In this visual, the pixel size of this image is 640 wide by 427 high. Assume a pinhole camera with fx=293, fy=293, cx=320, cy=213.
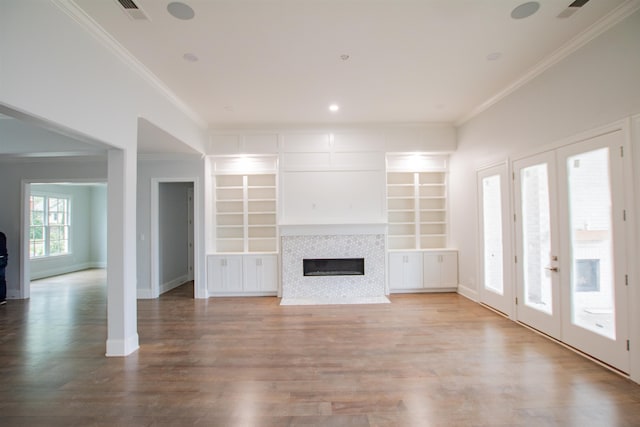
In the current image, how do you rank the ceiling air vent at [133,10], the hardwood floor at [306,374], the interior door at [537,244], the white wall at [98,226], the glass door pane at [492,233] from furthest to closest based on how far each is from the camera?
the white wall at [98,226], the glass door pane at [492,233], the interior door at [537,244], the ceiling air vent at [133,10], the hardwood floor at [306,374]

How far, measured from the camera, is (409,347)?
3.28m

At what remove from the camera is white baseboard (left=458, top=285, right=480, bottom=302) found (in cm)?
502

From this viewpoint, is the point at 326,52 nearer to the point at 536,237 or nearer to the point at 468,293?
the point at 536,237

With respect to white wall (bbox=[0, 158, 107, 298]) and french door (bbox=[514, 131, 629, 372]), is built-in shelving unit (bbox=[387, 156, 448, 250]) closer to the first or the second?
french door (bbox=[514, 131, 629, 372])

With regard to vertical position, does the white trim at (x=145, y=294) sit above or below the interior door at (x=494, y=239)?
below

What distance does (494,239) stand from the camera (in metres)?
4.53

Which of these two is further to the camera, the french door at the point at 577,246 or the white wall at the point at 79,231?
the white wall at the point at 79,231

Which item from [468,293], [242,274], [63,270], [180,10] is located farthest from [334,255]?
[63,270]

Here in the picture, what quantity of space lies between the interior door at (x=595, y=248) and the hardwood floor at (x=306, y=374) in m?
0.26

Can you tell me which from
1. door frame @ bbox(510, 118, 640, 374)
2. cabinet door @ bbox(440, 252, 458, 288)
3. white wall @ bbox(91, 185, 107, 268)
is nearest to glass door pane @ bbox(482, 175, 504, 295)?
cabinet door @ bbox(440, 252, 458, 288)

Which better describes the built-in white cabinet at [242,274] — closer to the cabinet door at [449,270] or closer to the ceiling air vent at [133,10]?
the cabinet door at [449,270]

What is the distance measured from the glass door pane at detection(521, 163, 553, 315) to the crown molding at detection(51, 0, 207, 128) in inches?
190

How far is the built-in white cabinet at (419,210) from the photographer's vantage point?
596 cm

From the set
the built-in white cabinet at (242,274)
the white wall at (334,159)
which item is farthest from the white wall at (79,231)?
the white wall at (334,159)
